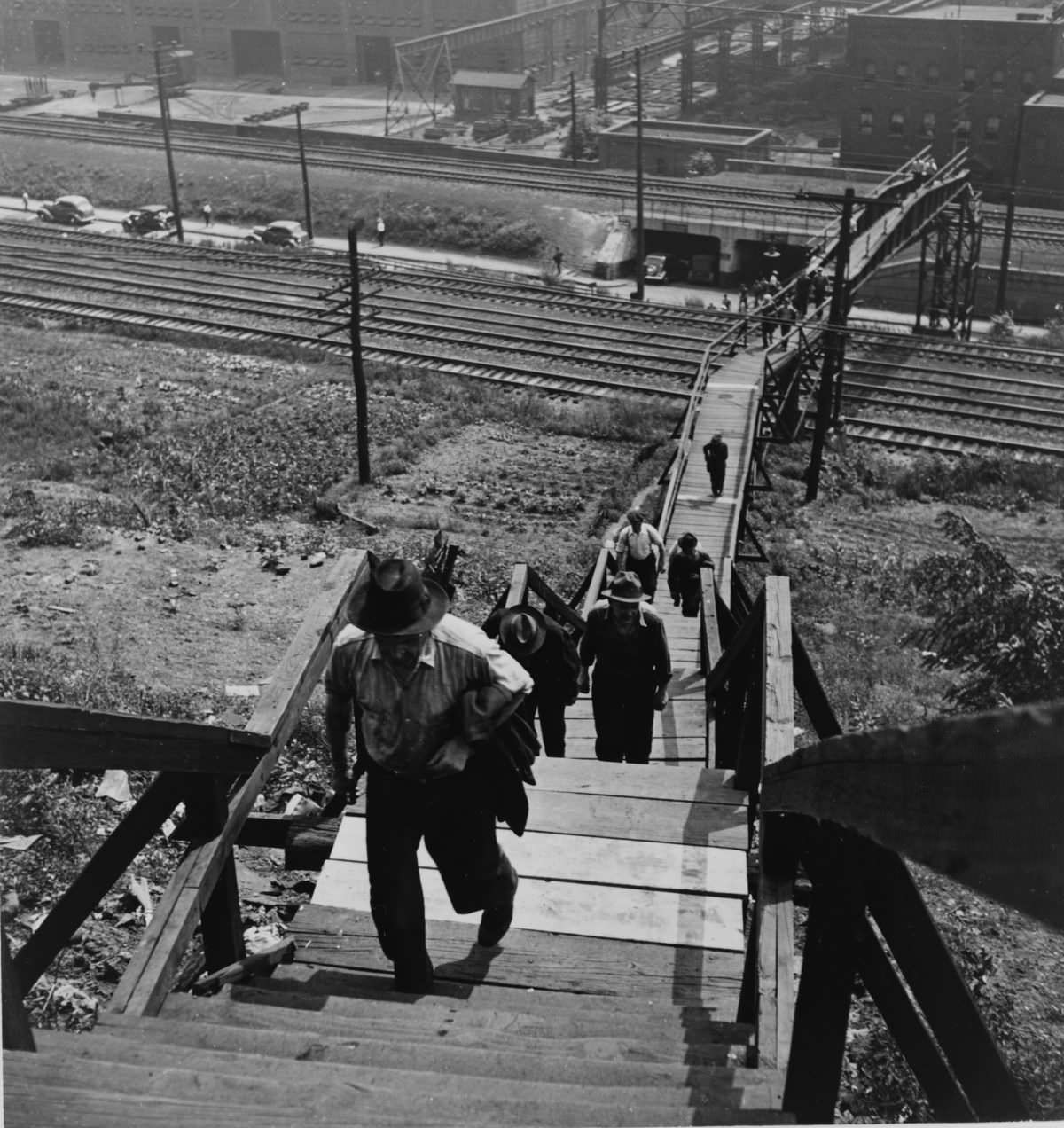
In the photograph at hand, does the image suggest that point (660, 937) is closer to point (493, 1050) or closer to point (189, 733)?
point (493, 1050)

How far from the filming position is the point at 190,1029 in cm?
363

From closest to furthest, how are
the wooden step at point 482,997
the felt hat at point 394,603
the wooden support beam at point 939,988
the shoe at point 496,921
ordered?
the wooden support beam at point 939,988 < the felt hat at point 394,603 < the wooden step at point 482,997 < the shoe at point 496,921

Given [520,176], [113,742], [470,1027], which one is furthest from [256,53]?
[470,1027]

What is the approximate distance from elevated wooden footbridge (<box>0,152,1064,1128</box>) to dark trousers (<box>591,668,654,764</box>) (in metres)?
1.11

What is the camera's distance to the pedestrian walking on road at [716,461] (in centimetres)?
1952

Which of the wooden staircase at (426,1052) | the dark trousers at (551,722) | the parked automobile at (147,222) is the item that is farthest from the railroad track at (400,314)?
the wooden staircase at (426,1052)

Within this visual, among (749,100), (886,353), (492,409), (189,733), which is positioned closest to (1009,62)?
(749,100)

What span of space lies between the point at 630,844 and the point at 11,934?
333 centimetres

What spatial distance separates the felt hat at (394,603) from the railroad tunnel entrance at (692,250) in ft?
125

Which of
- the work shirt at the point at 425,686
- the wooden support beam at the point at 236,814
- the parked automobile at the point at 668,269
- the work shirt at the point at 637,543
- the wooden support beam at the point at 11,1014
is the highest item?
the wooden support beam at the point at 11,1014

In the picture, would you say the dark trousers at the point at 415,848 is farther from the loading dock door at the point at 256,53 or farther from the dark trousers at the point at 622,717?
the loading dock door at the point at 256,53

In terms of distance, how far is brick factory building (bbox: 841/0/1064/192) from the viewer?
50.9 meters

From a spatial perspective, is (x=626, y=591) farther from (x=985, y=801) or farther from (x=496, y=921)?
(x=985, y=801)

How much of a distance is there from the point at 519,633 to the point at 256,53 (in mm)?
76639
